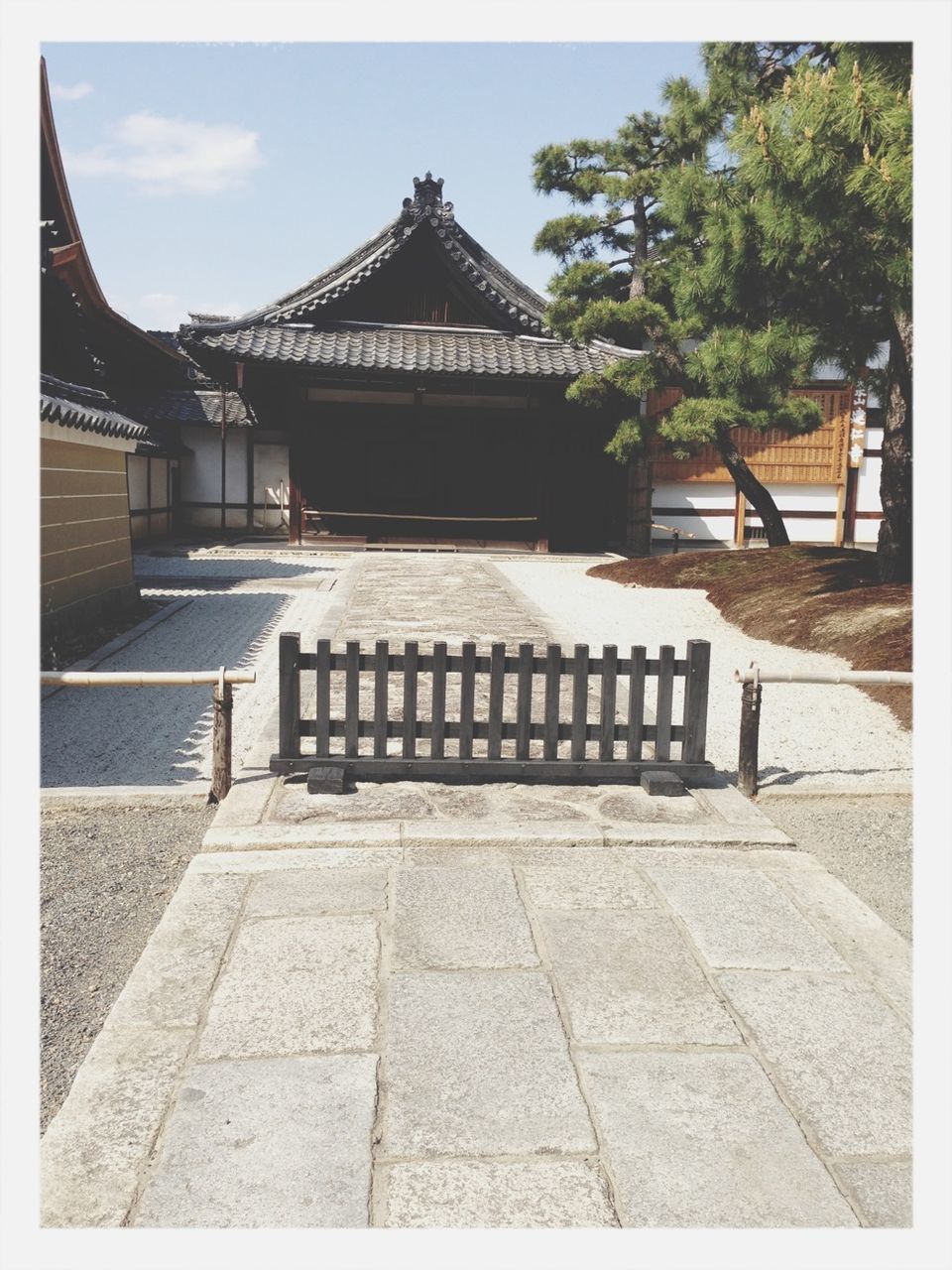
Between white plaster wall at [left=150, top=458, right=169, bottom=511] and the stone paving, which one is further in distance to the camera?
white plaster wall at [left=150, top=458, right=169, bottom=511]

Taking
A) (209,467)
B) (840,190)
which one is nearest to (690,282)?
(840,190)

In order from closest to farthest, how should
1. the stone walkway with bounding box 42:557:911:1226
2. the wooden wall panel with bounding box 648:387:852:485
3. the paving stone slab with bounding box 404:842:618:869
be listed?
the stone walkway with bounding box 42:557:911:1226 < the paving stone slab with bounding box 404:842:618:869 < the wooden wall panel with bounding box 648:387:852:485

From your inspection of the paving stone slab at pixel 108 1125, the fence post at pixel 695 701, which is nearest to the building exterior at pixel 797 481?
the fence post at pixel 695 701

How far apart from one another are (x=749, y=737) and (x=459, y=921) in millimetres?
2311

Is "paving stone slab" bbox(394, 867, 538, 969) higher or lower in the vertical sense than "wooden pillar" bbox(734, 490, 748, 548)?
lower

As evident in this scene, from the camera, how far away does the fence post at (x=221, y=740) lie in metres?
5.12

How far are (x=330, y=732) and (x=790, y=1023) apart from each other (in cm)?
299

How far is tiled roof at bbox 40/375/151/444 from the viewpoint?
8641 millimetres

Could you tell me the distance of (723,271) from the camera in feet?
24.8

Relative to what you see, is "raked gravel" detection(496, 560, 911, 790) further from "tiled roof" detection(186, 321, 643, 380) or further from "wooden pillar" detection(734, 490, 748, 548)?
"wooden pillar" detection(734, 490, 748, 548)

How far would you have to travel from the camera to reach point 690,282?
8.41m

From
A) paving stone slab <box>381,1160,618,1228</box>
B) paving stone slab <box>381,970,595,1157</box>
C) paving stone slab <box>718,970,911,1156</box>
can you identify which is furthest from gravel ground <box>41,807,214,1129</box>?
paving stone slab <box>718,970,911,1156</box>

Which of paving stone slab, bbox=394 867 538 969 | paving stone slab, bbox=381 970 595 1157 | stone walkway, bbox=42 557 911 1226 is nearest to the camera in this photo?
stone walkway, bbox=42 557 911 1226

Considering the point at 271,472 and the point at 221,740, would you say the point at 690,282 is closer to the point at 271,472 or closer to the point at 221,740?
the point at 221,740
